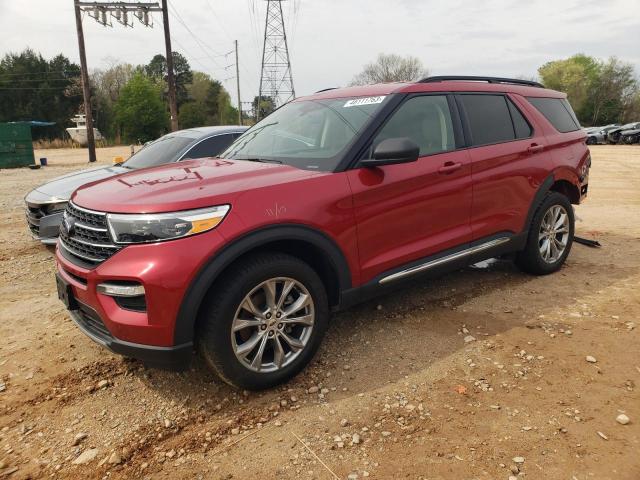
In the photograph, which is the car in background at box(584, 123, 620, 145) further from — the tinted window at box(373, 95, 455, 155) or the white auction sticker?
the white auction sticker

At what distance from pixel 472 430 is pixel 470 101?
2677 millimetres

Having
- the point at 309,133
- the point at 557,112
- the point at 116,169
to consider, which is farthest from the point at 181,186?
the point at 116,169

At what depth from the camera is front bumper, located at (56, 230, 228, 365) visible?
95.0 inches

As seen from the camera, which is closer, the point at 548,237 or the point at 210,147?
the point at 548,237

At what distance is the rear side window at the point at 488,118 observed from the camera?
396 centimetres

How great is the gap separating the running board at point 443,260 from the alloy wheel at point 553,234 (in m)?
0.67

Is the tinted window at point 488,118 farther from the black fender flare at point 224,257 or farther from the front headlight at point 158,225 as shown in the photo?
the front headlight at point 158,225

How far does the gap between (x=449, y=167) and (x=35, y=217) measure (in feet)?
16.3

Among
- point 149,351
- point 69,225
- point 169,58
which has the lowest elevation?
point 149,351

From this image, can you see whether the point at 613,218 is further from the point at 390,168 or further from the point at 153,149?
the point at 153,149

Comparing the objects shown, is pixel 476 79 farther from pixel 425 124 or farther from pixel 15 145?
pixel 15 145

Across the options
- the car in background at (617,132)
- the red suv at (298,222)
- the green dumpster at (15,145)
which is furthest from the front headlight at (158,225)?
the car in background at (617,132)

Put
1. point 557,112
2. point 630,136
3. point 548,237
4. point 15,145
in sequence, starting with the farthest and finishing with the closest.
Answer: point 630,136 → point 15,145 → point 557,112 → point 548,237

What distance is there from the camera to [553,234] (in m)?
4.76
